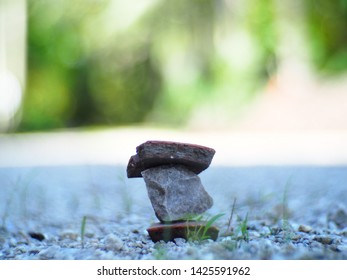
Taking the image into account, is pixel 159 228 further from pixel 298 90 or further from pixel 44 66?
pixel 44 66

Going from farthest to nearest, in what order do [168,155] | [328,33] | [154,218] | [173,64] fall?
[173,64] < [328,33] < [154,218] < [168,155]

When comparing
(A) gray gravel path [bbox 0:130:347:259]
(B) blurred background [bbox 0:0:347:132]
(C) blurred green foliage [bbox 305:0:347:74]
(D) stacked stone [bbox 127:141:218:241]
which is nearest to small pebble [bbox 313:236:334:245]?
(A) gray gravel path [bbox 0:130:347:259]

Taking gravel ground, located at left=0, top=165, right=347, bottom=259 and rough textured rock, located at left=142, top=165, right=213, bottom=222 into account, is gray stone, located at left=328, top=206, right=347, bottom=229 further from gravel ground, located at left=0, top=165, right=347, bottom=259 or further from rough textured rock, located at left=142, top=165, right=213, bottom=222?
rough textured rock, located at left=142, top=165, right=213, bottom=222

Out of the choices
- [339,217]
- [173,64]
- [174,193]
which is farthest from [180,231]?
[173,64]

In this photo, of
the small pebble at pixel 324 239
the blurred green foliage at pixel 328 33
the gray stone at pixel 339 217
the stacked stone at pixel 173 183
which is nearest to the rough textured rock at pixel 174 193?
the stacked stone at pixel 173 183

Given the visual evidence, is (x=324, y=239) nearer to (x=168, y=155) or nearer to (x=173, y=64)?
(x=168, y=155)

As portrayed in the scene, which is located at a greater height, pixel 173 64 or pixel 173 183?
pixel 173 64
